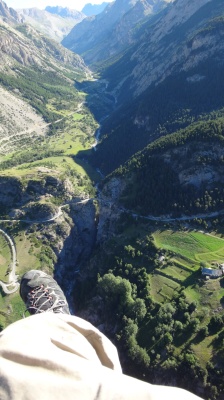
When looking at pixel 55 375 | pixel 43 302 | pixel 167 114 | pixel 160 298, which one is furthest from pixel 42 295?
pixel 167 114

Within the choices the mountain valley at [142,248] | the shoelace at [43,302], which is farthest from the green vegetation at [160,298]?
the shoelace at [43,302]

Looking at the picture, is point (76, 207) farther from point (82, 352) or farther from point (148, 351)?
point (82, 352)

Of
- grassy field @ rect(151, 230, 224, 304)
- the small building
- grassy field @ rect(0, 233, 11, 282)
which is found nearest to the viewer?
grassy field @ rect(151, 230, 224, 304)

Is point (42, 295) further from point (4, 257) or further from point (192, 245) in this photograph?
point (192, 245)

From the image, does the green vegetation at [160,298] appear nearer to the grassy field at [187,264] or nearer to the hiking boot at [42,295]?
the grassy field at [187,264]

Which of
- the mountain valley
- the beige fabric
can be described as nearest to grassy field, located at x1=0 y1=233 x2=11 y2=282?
the mountain valley

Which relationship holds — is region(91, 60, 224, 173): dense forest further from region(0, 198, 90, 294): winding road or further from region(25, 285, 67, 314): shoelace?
region(25, 285, 67, 314): shoelace
